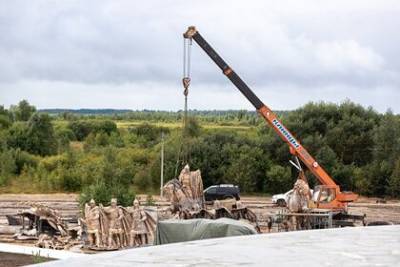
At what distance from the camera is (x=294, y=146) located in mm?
30156

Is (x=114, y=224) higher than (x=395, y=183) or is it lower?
lower

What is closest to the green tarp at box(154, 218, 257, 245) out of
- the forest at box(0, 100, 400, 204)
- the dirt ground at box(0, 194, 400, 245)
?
the dirt ground at box(0, 194, 400, 245)

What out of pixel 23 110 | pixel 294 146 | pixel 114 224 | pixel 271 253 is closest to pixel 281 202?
pixel 294 146

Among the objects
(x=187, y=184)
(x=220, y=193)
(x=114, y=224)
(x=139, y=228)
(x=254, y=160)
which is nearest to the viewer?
(x=139, y=228)

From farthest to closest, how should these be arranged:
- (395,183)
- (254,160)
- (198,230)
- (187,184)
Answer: (254,160), (395,183), (187,184), (198,230)

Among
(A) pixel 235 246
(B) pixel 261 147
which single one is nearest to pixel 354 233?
(A) pixel 235 246

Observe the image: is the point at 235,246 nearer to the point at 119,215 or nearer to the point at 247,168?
the point at 119,215

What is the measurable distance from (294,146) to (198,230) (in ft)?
43.2

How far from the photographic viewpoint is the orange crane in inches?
1156

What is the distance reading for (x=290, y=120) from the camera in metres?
51.5

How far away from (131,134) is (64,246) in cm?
4569

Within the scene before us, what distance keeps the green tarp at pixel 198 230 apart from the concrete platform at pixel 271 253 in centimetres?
482

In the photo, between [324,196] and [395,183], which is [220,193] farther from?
[395,183]

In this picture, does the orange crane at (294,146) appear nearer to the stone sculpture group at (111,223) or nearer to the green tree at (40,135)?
the stone sculpture group at (111,223)
